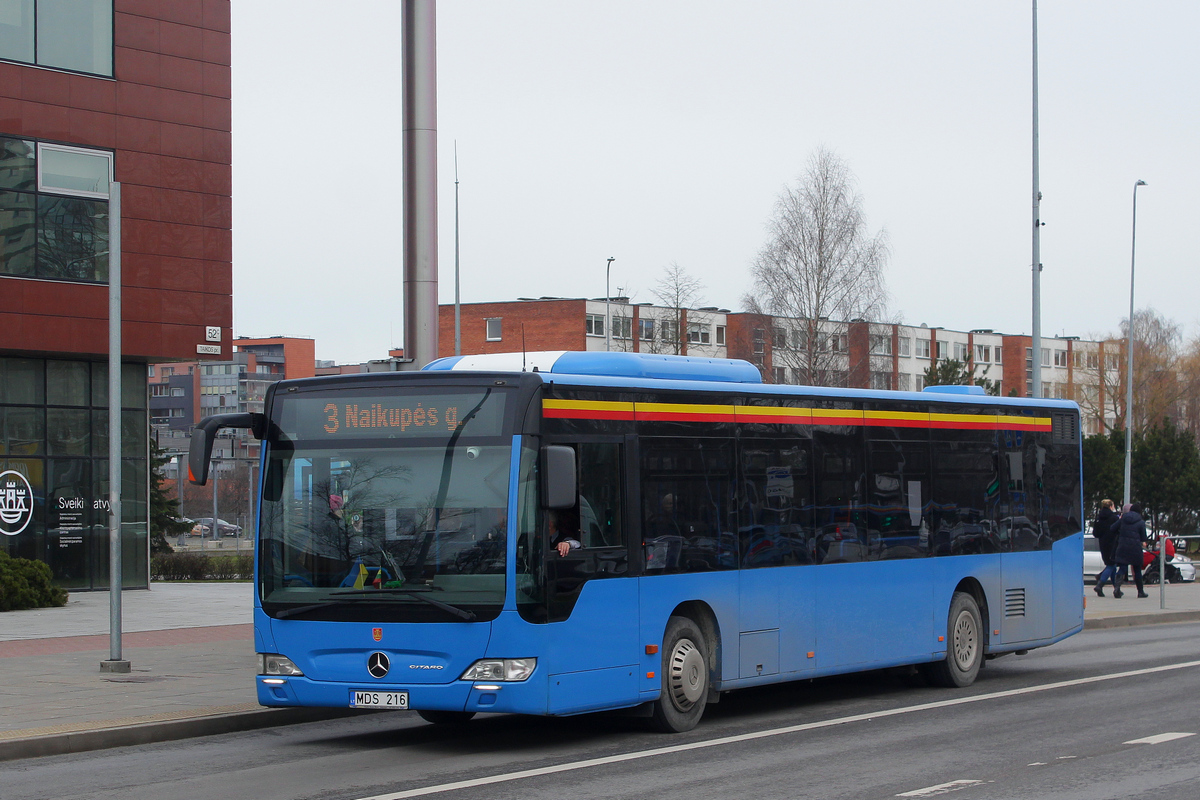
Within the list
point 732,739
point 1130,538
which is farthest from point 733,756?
point 1130,538

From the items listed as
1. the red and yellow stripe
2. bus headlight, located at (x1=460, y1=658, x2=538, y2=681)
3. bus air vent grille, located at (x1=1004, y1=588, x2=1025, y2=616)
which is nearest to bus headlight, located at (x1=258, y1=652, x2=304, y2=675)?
bus headlight, located at (x1=460, y1=658, x2=538, y2=681)

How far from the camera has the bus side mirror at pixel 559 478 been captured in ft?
32.1

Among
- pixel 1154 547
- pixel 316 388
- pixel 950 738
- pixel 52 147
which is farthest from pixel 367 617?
pixel 1154 547

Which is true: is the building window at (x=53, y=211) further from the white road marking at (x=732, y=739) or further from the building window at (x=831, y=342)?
the building window at (x=831, y=342)

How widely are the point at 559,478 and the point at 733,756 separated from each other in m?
2.24

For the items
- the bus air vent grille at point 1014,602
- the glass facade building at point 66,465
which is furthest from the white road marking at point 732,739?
the glass facade building at point 66,465

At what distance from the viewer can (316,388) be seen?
35.2 ft

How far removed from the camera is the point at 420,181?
1628cm

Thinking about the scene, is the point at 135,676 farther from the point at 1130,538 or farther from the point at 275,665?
the point at 1130,538

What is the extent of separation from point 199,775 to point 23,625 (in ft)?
42.6

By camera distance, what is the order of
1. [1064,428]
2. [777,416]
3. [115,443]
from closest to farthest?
[777,416] < [115,443] < [1064,428]

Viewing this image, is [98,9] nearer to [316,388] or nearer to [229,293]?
[229,293]

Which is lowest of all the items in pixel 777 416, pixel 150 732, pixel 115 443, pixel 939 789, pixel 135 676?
pixel 135 676

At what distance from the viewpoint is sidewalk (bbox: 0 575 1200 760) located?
36.9ft
